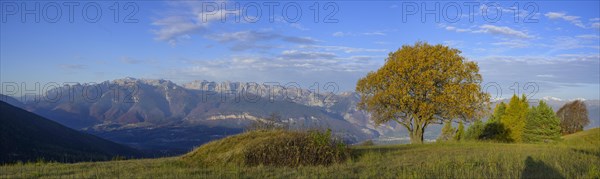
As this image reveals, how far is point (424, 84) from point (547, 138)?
39456 mm

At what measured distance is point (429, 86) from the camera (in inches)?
1281

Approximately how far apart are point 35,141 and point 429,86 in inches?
6778

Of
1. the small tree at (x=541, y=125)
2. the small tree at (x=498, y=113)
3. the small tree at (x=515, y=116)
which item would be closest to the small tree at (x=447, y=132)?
the small tree at (x=498, y=113)

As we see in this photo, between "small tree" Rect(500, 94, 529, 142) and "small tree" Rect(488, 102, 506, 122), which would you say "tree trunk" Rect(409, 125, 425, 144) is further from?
"small tree" Rect(488, 102, 506, 122)

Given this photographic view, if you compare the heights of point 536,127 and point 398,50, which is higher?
point 398,50

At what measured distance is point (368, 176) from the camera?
11.4m

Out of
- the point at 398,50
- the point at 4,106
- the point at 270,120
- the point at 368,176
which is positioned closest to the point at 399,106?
the point at 398,50

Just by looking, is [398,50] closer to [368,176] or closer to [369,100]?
[369,100]

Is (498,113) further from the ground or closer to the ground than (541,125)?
further from the ground

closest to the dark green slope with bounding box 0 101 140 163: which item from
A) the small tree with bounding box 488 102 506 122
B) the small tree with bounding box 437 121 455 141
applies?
the small tree with bounding box 437 121 455 141

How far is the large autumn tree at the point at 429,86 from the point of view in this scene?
32.4 m

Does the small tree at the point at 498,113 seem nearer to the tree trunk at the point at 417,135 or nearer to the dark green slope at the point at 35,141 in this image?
the tree trunk at the point at 417,135

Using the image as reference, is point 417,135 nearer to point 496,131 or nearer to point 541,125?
point 541,125

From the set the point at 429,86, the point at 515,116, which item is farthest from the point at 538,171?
the point at 515,116
